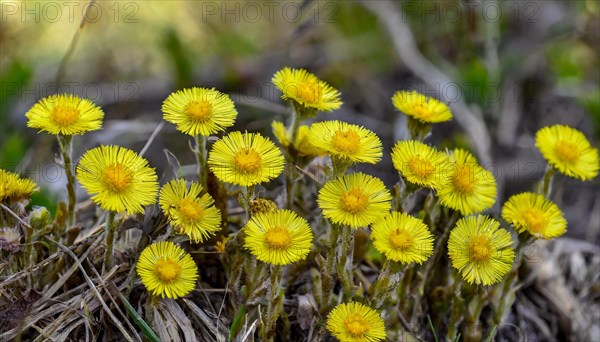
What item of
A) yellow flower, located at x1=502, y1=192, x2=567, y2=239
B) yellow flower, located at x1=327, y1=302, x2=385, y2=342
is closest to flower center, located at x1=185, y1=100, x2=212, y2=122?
yellow flower, located at x1=327, y1=302, x2=385, y2=342

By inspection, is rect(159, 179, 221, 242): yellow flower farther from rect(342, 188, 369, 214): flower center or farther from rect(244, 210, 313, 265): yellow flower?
rect(342, 188, 369, 214): flower center

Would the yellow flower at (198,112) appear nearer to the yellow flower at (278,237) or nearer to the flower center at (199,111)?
the flower center at (199,111)

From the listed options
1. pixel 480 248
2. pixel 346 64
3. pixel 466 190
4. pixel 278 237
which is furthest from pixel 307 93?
pixel 346 64

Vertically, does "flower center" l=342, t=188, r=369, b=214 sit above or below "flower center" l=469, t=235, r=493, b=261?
above

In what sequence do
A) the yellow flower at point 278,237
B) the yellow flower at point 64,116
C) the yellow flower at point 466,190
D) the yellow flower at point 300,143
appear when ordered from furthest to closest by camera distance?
the yellow flower at point 300,143 → the yellow flower at point 466,190 → the yellow flower at point 64,116 → the yellow flower at point 278,237

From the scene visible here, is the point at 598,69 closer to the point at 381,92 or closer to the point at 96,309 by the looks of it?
the point at 381,92

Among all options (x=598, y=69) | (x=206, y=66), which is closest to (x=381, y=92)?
(x=206, y=66)

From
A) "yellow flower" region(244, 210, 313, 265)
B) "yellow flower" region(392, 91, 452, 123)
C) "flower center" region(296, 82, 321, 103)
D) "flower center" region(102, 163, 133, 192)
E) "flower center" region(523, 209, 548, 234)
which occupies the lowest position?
"yellow flower" region(244, 210, 313, 265)

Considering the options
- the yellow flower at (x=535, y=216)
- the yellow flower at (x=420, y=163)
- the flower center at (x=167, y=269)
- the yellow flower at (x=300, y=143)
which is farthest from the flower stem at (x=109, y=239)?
the yellow flower at (x=535, y=216)
